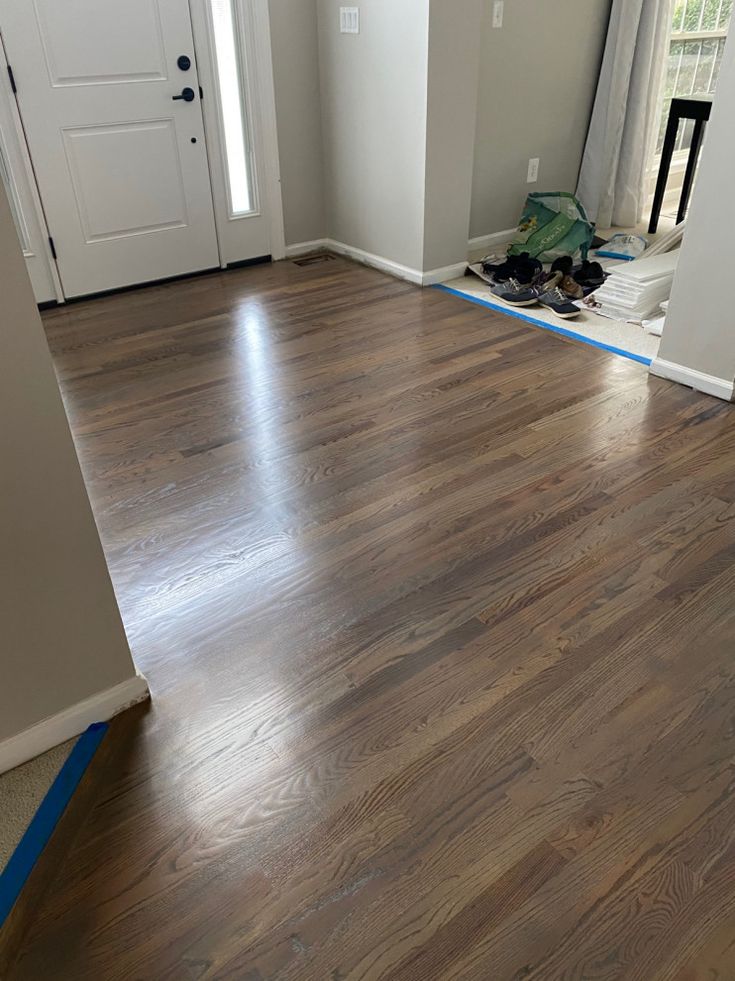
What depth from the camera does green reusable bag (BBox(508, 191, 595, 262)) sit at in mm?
4098

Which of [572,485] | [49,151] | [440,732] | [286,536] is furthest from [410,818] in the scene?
[49,151]

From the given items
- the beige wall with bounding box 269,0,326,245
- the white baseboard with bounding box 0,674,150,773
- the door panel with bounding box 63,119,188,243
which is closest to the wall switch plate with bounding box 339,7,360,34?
the beige wall with bounding box 269,0,326,245

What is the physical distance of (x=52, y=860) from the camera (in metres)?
1.30

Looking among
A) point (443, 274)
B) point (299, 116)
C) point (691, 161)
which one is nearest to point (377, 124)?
point (299, 116)

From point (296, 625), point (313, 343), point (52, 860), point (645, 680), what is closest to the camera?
point (52, 860)

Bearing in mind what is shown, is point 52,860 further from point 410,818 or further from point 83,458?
point 83,458

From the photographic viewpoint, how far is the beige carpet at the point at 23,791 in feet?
4.38

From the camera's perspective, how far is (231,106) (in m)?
3.84

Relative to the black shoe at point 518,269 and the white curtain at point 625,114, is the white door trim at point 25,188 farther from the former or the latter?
the white curtain at point 625,114

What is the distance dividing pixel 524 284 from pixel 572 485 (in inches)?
70.4

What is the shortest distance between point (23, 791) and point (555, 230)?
12.4ft

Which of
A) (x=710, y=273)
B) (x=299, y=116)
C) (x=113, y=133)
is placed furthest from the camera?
(x=299, y=116)

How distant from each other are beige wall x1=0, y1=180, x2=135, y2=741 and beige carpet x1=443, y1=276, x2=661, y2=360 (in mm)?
2448

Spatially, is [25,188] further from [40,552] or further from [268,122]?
[40,552]
